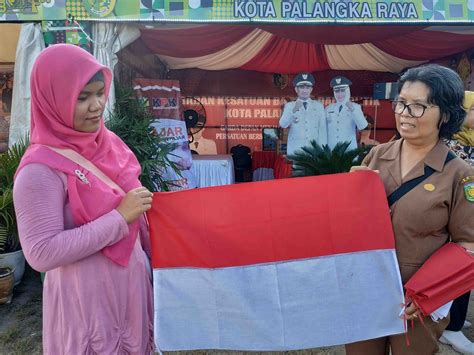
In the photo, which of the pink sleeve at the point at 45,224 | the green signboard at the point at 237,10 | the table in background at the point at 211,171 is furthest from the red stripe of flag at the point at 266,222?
the table in background at the point at 211,171

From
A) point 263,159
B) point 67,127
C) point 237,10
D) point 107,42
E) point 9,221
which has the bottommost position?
point 263,159

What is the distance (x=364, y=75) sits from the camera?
8430mm

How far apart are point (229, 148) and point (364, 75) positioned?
3506mm

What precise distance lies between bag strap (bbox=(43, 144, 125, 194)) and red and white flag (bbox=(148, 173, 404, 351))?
0.27 m

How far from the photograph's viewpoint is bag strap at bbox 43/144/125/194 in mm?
1210

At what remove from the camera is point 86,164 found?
1254mm

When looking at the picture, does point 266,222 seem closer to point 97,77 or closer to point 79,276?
point 79,276

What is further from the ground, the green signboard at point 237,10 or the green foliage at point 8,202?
the green signboard at point 237,10

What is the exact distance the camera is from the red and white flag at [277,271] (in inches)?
60.8

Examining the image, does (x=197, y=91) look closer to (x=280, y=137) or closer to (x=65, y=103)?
(x=280, y=137)

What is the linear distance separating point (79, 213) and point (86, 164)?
0.17 metres

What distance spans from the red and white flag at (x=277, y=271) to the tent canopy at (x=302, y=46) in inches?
145

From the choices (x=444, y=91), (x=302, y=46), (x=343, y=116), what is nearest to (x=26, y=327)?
(x=444, y=91)

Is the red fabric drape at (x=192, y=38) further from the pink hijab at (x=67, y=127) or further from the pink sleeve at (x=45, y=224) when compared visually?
the pink sleeve at (x=45, y=224)
